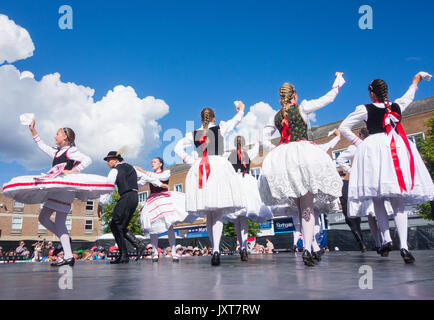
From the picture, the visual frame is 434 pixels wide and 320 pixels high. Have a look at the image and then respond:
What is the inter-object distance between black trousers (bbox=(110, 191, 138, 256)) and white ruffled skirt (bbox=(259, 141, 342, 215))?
347 centimetres

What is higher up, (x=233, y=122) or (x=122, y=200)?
(x=233, y=122)

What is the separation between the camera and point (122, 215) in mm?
7016

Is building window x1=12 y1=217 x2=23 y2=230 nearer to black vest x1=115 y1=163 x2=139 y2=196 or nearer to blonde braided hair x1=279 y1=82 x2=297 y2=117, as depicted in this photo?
black vest x1=115 y1=163 x2=139 y2=196

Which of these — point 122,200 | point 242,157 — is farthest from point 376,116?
point 122,200

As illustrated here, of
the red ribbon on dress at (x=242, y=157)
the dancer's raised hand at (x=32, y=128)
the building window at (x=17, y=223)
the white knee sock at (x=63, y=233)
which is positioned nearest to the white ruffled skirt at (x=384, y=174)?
the red ribbon on dress at (x=242, y=157)

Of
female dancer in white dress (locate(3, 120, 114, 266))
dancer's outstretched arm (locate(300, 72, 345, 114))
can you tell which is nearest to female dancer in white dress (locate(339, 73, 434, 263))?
dancer's outstretched arm (locate(300, 72, 345, 114))

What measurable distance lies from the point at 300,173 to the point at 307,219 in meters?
0.54

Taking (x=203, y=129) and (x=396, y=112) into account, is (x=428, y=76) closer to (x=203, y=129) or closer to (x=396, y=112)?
(x=396, y=112)

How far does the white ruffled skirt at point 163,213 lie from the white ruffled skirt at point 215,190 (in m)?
1.97

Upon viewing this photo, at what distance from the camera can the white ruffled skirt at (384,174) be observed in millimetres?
4230

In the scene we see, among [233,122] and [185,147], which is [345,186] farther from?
[185,147]
